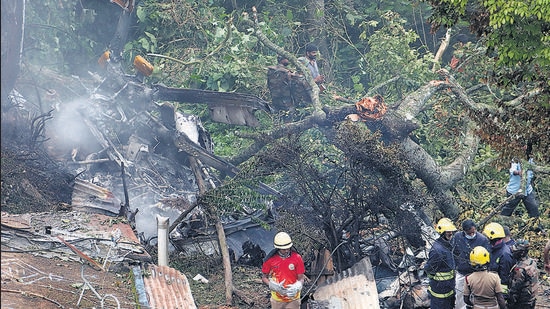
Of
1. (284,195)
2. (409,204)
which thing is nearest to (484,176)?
(409,204)

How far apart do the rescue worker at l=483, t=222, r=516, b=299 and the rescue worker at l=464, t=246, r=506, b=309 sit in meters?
0.63

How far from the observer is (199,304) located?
320 inches

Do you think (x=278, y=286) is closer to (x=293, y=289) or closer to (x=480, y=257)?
(x=293, y=289)

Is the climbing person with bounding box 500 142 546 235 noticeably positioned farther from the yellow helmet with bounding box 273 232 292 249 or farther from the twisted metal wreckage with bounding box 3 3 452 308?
the yellow helmet with bounding box 273 232 292 249

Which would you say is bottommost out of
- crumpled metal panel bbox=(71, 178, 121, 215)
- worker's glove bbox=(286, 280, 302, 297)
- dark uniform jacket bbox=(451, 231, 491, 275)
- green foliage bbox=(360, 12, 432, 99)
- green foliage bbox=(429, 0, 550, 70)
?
worker's glove bbox=(286, 280, 302, 297)

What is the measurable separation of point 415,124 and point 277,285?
472 cm

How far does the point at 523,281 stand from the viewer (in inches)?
286

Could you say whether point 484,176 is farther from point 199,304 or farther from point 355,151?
point 199,304

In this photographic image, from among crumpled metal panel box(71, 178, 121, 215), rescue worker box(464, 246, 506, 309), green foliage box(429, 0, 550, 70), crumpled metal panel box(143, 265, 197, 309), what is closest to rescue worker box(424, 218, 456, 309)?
rescue worker box(464, 246, 506, 309)

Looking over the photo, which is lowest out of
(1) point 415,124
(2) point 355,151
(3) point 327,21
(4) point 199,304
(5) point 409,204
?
(4) point 199,304

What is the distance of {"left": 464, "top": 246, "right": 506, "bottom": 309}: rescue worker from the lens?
22.0ft

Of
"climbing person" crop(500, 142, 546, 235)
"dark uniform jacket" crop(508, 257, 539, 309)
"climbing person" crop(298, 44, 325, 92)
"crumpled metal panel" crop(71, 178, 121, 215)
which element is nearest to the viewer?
"dark uniform jacket" crop(508, 257, 539, 309)

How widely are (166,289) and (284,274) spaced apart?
135cm

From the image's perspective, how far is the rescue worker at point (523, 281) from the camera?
7.27 m
